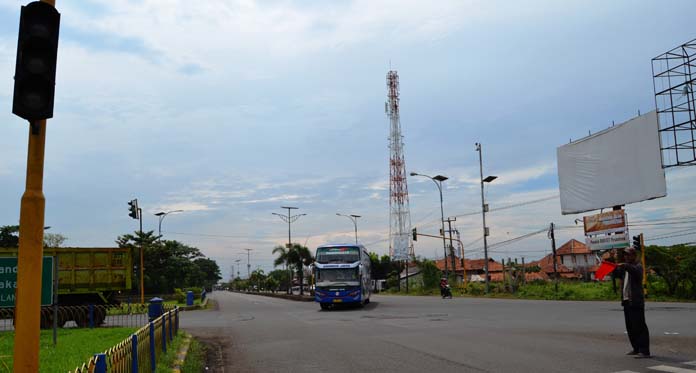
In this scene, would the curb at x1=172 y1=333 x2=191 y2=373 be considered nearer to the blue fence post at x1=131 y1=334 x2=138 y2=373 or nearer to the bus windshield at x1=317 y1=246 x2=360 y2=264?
the blue fence post at x1=131 y1=334 x2=138 y2=373

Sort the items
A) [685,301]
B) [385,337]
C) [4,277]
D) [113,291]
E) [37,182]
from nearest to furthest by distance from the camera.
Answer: [37,182] < [4,277] < [385,337] < [113,291] < [685,301]

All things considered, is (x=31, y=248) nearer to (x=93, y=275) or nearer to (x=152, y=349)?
(x=152, y=349)

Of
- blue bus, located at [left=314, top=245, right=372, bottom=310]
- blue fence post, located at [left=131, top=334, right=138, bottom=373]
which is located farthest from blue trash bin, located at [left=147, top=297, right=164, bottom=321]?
blue bus, located at [left=314, top=245, right=372, bottom=310]

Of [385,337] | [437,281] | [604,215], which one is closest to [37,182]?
[385,337]

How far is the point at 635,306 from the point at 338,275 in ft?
67.3

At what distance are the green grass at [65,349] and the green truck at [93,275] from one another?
175 inches

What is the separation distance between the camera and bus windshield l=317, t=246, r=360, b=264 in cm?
3034

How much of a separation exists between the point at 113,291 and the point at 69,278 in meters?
1.67

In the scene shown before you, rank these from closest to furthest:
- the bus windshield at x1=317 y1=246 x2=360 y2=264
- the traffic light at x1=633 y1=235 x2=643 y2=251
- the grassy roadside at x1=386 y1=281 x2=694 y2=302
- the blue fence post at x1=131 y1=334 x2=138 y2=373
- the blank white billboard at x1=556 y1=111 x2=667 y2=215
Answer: the blue fence post at x1=131 y1=334 x2=138 y2=373 → the traffic light at x1=633 y1=235 x2=643 y2=251 → the bus windshield at x1=317 y1=246 x2=360 y2=264 → the blank white billboard at x1=556 y1=111 x2=667 y2=215 → the grassy roadside at x1=386 y1=281 x2=694 y2=302

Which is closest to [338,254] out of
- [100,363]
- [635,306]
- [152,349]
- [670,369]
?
[635,306]

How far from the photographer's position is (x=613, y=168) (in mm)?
33844

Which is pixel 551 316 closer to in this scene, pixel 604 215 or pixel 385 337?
pixel 385 337

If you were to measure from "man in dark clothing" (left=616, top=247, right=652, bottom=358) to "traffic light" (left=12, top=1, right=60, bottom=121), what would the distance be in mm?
9652

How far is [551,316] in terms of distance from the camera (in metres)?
20.6
